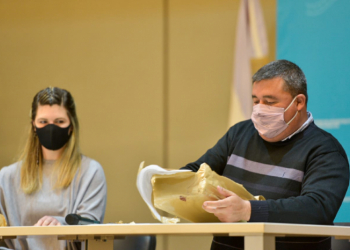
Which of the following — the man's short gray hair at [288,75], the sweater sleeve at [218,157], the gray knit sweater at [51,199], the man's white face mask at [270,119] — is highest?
the man's short gray hair at [288,75]

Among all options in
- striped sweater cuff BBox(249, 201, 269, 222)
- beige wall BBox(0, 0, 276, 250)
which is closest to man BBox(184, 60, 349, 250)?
striped sweater cuff BBox(249, 201, 269, 222)

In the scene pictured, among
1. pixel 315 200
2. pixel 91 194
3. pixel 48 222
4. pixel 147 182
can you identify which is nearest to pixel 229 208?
pixel 147 182

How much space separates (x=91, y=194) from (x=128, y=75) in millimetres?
1481

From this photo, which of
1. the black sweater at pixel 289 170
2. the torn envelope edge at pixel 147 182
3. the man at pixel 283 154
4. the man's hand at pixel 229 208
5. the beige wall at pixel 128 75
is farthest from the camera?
the beige wall at pixel 128 75

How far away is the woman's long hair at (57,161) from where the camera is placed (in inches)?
113

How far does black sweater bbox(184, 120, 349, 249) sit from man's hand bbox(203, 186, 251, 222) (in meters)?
0.04

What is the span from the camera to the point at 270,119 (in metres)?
2.09

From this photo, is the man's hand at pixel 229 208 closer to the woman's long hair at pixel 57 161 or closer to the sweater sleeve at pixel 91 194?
the sweater sleeve at pixel 91 194

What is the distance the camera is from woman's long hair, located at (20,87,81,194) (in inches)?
113

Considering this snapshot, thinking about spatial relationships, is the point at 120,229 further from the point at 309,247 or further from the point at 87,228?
the point at 309,247

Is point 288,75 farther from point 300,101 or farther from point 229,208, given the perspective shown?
point 229,208

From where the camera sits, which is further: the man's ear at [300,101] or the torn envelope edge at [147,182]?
the man's ear at [300,101]

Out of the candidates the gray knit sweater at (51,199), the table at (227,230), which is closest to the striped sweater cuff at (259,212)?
the table at (227,230)

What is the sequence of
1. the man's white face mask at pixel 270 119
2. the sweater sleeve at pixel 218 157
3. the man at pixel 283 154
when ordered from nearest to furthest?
the man at pixel 283 154 < the man's white face mask at pixel 270 119 < the sweater sleeve at pixel 218 157
